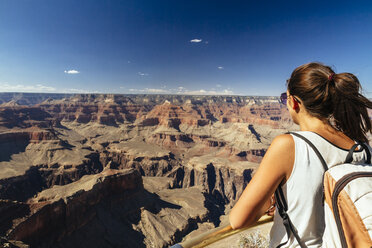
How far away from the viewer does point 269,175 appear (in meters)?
1.28

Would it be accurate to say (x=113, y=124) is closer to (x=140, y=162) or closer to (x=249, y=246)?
(x=140, y=162)

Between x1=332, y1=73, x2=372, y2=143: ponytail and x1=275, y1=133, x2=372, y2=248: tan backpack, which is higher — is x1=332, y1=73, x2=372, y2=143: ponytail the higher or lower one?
the higher one

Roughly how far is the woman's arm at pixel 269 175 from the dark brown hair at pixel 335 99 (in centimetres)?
47

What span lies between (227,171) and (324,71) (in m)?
62.9

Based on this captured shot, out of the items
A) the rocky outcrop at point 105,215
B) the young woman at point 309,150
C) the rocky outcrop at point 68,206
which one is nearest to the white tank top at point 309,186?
the young woman at point 309,150

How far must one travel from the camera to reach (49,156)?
56875mm

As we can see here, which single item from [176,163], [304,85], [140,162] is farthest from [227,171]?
[304,85]

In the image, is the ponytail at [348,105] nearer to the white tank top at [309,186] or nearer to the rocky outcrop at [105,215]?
the white tank top at [309,186]

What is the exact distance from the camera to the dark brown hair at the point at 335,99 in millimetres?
1465

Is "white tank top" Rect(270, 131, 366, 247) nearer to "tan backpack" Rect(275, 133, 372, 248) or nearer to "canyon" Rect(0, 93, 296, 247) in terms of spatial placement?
"tan backpack" Rect(275, 133, 372, 248)

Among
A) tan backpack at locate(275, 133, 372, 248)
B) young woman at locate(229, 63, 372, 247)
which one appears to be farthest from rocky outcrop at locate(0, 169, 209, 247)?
tan backpack at locate(275, 133, 372, 248)

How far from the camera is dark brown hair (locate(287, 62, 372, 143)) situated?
1.46 metres

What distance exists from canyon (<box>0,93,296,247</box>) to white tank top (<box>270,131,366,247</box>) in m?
15.7

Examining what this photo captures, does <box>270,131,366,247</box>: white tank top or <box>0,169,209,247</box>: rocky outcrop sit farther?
<box>0,169,209,247</box>: rocky outcrop
